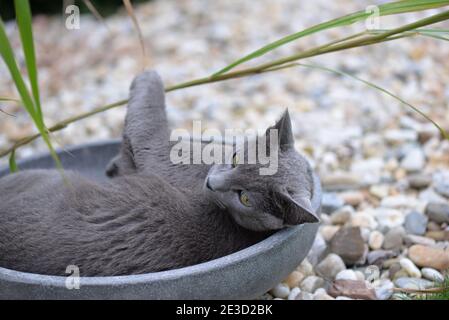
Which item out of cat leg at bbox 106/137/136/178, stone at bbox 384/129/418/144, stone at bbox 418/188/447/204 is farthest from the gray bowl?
stone at bbox 384/129/418/144

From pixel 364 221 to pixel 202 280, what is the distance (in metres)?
0.84

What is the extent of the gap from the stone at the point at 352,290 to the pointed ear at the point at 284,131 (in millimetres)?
414

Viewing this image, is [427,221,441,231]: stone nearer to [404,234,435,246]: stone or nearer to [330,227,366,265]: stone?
[404,234,435,246]: stone

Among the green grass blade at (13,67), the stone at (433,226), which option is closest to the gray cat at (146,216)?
the green grass blade at (13,67)

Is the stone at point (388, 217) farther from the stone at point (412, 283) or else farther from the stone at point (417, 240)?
the stone at point (412, 283)

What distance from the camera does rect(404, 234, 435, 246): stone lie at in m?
1.55

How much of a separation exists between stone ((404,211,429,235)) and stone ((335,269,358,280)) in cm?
30

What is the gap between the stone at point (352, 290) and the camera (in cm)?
132

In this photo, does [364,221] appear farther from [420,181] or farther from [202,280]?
[202,280]

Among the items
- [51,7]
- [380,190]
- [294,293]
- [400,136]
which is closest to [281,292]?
[294,293]

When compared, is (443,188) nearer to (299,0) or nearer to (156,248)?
(156,248)

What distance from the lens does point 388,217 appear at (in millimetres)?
1731
